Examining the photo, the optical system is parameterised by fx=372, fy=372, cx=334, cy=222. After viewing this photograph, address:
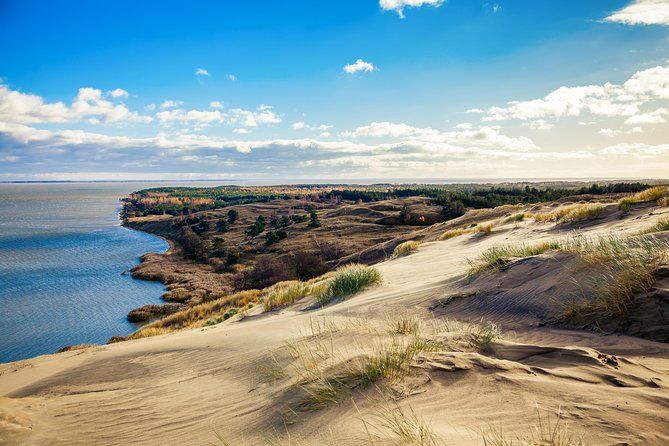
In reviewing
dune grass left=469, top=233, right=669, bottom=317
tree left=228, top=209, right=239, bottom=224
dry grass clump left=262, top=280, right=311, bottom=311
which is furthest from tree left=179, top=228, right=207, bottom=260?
dune grass left=469, top=233, right=669, bottom=317

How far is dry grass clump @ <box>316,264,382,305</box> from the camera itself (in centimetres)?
1012

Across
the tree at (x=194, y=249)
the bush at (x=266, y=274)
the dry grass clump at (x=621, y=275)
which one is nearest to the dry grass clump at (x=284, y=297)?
the dry grass clump at (x=621, y=275)

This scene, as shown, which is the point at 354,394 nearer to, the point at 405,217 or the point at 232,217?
the point at 405,217

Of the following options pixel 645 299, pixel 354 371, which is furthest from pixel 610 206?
pixel 354 371

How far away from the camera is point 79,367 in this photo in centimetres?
711

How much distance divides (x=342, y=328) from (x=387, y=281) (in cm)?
545

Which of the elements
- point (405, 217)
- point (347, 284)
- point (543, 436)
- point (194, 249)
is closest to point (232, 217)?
point (194, 249)

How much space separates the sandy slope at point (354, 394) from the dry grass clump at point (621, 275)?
51cm

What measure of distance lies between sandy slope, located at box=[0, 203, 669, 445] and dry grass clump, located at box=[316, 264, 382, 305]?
11.5 feet

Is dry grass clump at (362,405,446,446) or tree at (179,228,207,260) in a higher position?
dry grass clump at (362,405,446,446)

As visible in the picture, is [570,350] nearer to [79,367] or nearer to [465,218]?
[79,367]

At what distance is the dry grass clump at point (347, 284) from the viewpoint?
1012 centimetres

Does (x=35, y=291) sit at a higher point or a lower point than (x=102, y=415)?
lower

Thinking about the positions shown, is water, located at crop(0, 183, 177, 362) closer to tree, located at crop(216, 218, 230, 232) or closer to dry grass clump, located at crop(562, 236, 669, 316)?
tree, located at crop(216, 218, 230, 232)
